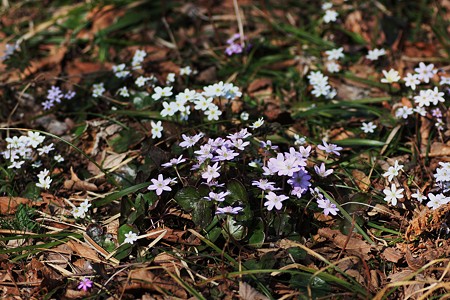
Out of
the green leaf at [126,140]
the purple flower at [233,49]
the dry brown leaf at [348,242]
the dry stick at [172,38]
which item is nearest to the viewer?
the dry brown leaf at [348,242]

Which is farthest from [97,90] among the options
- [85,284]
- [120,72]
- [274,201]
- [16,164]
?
[274,201]

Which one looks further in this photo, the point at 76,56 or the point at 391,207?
the point at 76,56

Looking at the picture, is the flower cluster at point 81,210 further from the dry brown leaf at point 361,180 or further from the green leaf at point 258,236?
the dry brown leaf at point 361,180

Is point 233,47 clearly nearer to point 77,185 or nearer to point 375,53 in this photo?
point 375,53

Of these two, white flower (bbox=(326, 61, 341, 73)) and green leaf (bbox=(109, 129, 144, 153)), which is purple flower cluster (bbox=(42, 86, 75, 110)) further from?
white flower (bbox=(326, 61, 341, 73))

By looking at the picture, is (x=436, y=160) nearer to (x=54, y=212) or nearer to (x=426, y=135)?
(x=426, y=135)

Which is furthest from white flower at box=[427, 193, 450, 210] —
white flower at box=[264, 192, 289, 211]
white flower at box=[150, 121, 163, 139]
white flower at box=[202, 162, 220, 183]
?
white flower at box=[150, 121, 163, 139]

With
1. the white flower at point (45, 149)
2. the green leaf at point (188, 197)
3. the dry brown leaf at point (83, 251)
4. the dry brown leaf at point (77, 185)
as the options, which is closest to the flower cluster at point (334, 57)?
the green leaf at point (188, 197)

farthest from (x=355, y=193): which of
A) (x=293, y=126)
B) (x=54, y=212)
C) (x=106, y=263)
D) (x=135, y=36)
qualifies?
(x=135, y=36)
